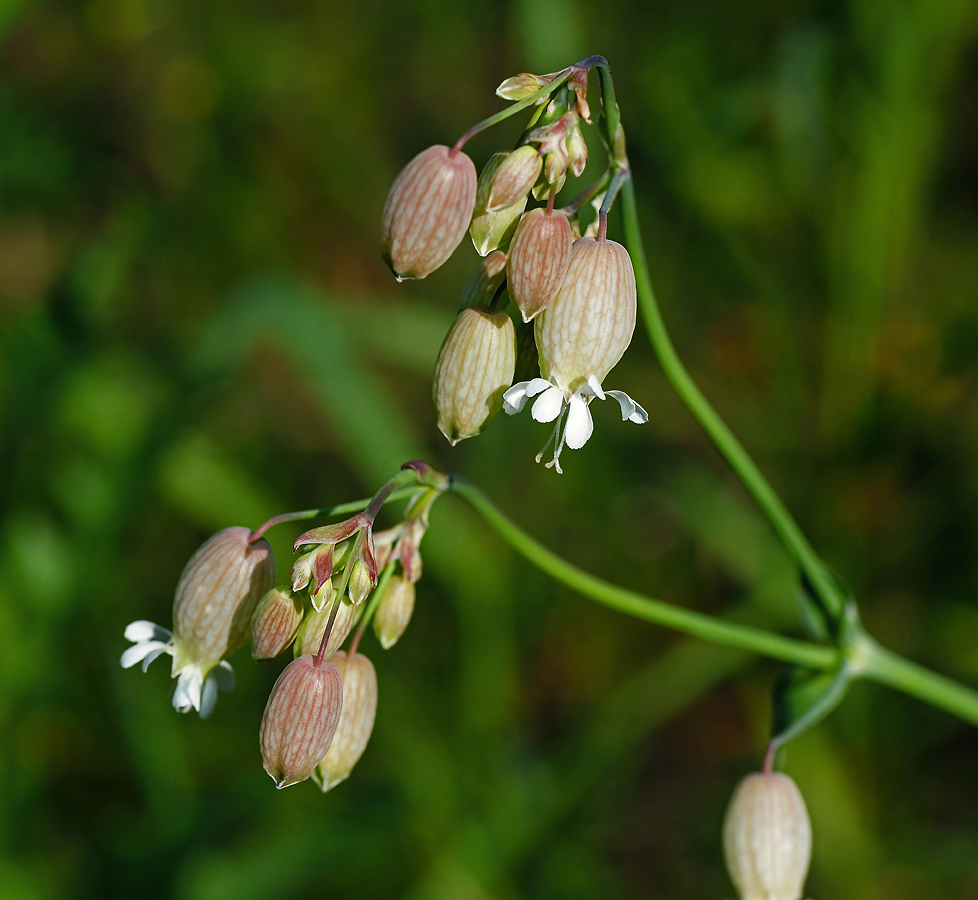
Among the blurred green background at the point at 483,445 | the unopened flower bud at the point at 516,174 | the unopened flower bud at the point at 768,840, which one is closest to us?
the unopened flower bud at the point at 516,174

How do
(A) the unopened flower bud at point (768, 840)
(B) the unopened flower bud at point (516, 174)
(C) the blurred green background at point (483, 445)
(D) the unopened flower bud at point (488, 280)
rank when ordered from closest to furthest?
(B) the unopened flower bud at point (516, 174)
(D) the unopened flower bud at point (488, 280)
(A) the unopened flower bud at point (768, 840)
(C) the blurred green background at point (483, 445)

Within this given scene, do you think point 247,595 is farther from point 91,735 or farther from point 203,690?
point 91,735

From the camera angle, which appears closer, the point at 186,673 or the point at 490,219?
the point at 490,219

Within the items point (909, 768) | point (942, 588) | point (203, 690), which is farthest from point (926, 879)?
point (203, 690)

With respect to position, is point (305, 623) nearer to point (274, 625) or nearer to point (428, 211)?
point (274, 625)

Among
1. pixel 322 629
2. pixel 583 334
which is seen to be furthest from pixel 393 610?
pixel 583 334

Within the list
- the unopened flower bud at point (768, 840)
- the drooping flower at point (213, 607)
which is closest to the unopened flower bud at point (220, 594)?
the drooping flower at point (213, 607)

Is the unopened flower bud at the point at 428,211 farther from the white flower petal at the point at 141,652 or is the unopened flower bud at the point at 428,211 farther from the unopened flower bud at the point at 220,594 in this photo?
the white flower petal at the point at 141,652
